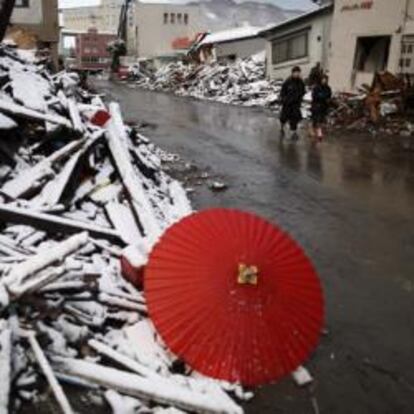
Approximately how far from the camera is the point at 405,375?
14.0 ft

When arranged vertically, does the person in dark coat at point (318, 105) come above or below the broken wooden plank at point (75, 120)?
below

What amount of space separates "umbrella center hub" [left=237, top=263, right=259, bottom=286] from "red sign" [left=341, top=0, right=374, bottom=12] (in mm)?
22193

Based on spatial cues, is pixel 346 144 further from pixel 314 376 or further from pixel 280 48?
pixel 280 48

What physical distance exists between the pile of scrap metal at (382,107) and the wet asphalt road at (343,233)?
276 cm

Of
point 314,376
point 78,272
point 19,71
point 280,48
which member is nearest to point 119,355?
point 78,272

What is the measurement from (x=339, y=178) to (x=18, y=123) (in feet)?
20.1

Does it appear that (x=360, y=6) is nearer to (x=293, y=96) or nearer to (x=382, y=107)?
(x=382, y=107)

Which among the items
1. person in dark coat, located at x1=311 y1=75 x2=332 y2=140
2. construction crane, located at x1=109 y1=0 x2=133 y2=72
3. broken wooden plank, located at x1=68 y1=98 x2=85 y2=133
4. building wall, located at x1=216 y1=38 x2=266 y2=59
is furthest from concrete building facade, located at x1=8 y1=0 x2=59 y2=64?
construction crane, located at x1=109 y1=0 x2=133 y2=72

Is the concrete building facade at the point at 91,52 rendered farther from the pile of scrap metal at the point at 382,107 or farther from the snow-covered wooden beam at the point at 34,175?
the snow-covered wooden beam at the point at 34,175

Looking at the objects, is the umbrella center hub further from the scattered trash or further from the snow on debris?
the snow on debris

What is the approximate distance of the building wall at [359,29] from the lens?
72.0 ft

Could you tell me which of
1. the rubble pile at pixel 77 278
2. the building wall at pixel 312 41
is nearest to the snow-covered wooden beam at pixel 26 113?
the rubble pile at pixel 77 278

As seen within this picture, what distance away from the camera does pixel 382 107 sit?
769 inches

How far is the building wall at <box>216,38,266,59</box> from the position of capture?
4678cm
